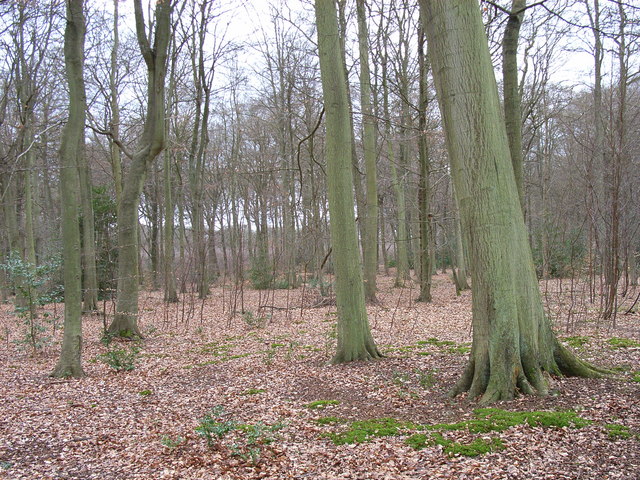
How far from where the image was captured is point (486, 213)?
450 cm

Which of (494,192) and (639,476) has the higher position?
(494,192)

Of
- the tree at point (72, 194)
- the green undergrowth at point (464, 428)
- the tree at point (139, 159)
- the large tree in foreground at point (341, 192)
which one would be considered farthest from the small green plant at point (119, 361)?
the green undergrowth at point (464, 428)

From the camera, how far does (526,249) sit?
468cm

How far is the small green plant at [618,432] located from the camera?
3426 mm

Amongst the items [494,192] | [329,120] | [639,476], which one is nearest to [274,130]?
[329,120]

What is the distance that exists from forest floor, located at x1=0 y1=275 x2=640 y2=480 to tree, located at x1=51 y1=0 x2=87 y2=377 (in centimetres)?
46

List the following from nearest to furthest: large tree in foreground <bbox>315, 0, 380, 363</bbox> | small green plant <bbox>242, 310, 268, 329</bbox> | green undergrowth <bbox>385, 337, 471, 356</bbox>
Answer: large tree in foreground <bbox>315, 0, 380, 363</bbox>, green undergrowth <bbox>385, 337, 471, 356</bbox>, small green plant <bbox>242, 310, 268, 329</bbox>

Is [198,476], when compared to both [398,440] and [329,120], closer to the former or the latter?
[398,440]

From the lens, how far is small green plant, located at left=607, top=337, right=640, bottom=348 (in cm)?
636

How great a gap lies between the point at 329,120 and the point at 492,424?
14.9 ft

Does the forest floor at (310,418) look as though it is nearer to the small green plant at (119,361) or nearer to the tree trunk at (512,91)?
the small green plant at (119,361)

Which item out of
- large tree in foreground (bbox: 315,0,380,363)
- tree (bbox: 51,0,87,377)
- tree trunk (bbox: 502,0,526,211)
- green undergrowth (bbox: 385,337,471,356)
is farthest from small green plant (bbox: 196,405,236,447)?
tree trunk (bbox: 502,0,526,211)

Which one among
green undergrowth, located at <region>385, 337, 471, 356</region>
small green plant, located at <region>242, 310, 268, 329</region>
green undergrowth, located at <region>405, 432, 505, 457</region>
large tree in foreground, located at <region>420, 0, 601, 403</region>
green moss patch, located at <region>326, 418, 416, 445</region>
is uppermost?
large tree in foreground, located at <region>420, 0, 601, 403</region>

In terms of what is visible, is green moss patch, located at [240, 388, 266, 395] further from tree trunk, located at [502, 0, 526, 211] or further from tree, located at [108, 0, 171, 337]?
tree, located at [108, 0, 171, 337]
